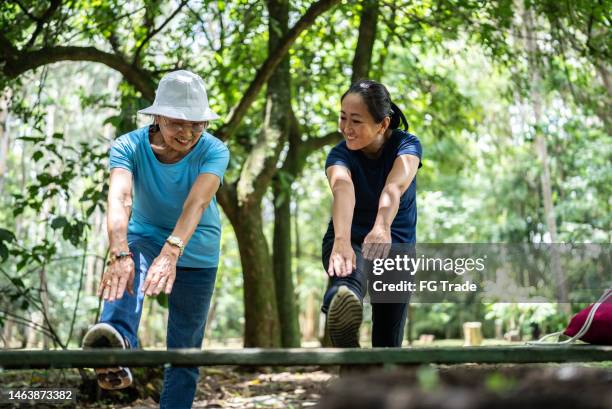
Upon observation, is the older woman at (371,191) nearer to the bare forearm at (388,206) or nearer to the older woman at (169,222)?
the bare forearm at (388,206)

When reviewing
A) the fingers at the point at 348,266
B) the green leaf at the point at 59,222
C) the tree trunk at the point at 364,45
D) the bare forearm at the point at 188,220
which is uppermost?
the tree trunk at the point at 364,45

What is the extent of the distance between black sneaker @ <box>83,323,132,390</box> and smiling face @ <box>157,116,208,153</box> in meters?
0.90

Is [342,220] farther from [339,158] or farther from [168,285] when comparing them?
[168,285]

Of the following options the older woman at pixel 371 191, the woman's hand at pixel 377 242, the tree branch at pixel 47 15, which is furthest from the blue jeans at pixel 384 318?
the tree branch at pixel 47 15

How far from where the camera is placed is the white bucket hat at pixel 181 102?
11.9 ft

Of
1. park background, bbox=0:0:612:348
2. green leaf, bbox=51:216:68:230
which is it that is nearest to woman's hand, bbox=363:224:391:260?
park background, bbox=0:0:612:348

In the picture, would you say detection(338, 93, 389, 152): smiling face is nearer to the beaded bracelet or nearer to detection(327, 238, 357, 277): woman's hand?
detection(327, 238, 357, 277): woman's hand

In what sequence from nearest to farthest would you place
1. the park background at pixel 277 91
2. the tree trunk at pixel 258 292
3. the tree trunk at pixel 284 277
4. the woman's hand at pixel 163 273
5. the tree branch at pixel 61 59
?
the woman's hand at pixel 163 273 < the tree branch at pixel 61 59 < the park background at pixel 277 91 < the tree trunk at pixel 258 292 < the tree trunk at pixel 284 277

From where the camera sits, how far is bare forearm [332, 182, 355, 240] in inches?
143

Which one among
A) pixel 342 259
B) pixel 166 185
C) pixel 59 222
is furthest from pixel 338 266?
pixel 59 222

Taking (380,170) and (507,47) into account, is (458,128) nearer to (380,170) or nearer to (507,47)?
(507,47)

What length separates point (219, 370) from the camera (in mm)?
8977

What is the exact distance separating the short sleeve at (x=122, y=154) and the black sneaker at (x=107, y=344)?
0.78 m

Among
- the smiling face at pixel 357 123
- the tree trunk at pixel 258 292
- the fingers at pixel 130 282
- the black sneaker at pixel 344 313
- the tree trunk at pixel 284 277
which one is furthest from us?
the tree trunk at pixel 284 277
